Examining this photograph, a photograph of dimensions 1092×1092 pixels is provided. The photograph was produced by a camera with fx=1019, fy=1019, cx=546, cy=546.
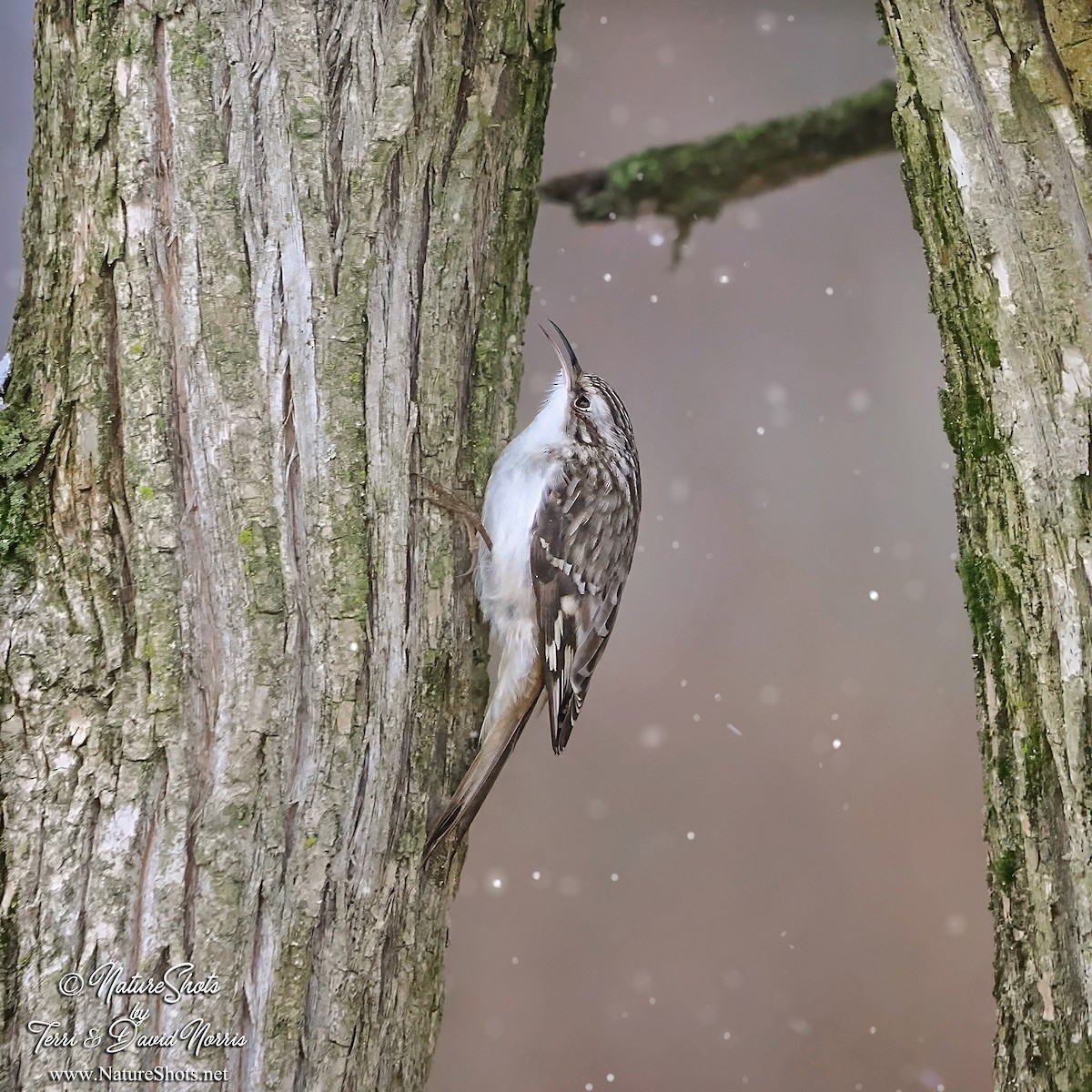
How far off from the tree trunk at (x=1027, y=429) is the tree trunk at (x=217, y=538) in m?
0.65

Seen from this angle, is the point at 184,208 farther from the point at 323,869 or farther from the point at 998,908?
the point at 998,908

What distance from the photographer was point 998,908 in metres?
1.25

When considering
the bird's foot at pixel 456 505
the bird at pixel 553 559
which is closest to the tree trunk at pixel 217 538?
the bird's foot at pixel 456 505

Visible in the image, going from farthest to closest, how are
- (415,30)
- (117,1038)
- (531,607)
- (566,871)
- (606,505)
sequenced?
1. (566,871)
2. (606,505)
3. (531,607)
4. (415,30)
5. (117,1038)

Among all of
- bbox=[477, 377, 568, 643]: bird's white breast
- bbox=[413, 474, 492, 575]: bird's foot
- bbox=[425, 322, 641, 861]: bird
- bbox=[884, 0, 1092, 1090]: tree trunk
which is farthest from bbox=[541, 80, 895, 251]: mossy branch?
bbox=[413, 474, 492, 575]: bird's foot

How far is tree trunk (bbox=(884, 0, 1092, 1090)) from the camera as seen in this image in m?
1.13

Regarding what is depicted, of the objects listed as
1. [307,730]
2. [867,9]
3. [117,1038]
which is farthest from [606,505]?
[867,9]

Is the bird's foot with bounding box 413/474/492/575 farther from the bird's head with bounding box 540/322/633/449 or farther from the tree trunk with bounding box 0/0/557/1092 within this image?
the bird's head with bounding box 540/322/633/449

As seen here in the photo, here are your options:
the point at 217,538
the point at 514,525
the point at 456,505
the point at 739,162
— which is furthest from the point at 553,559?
the point at 739,162

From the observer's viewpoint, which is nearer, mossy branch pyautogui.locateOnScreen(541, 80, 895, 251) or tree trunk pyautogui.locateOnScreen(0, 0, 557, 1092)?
tree trunk pyautogui.locateOnScreen(0, 0, 557, 1092)

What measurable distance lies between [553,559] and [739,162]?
113 cm

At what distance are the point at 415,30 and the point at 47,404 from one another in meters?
0.63

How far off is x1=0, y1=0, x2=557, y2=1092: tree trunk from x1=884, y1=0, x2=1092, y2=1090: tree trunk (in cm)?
65

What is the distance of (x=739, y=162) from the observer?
2.30m
